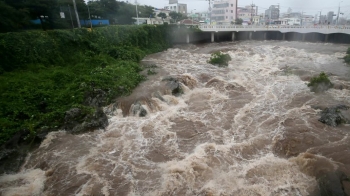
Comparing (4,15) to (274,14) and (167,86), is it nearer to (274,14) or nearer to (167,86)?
(167,86)

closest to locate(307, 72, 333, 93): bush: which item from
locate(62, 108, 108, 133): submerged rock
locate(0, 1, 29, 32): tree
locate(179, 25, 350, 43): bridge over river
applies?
locate(62, 108, 108, 133): submerged rock

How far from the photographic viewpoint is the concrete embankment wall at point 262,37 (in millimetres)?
33334

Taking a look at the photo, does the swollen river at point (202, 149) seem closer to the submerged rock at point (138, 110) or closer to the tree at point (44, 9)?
the submerged rock at point (138, 110)

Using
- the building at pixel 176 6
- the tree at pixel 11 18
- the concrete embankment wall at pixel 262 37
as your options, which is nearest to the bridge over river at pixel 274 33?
the concrete embankment wall at pixel 262 37

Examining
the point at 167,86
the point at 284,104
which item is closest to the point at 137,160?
the point at 167,86

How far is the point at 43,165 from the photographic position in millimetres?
7766

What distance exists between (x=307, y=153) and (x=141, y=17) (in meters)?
47.3

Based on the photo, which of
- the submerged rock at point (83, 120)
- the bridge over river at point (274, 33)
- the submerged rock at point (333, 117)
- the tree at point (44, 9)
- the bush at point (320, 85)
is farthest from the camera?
the bridge over river at point (274, 33)

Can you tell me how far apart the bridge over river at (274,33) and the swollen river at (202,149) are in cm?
2300

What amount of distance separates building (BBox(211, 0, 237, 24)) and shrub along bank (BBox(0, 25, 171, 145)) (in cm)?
5612

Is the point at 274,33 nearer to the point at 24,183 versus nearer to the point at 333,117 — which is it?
the point at 333,117

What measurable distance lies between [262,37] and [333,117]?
34.5m

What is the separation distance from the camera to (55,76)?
44.2 ft

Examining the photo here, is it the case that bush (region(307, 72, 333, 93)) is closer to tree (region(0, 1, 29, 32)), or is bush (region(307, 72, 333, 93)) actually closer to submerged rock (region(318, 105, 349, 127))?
submerged rock (region(318, 105, 349, 127))
